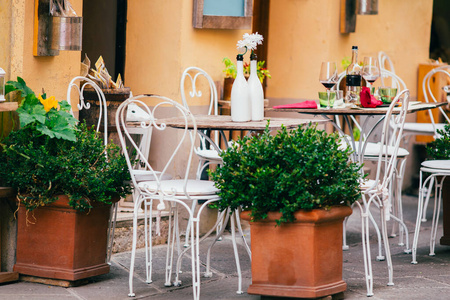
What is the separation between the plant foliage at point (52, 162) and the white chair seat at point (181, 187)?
0.26 metres

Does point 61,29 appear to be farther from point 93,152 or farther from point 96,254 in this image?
point 96,254

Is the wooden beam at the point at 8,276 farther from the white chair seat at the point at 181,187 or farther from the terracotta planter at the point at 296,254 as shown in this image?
the terracotta planter at the point at 296,254

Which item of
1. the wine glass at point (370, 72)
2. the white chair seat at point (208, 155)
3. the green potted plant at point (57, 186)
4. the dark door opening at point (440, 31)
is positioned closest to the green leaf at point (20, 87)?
the green potted plant at point (57, 186)

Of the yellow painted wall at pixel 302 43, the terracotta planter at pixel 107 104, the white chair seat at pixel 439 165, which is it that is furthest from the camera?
the yellow painted wall at pixel 302 43

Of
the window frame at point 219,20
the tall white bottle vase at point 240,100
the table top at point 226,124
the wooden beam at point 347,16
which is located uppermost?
the wooden beam at point 347,16

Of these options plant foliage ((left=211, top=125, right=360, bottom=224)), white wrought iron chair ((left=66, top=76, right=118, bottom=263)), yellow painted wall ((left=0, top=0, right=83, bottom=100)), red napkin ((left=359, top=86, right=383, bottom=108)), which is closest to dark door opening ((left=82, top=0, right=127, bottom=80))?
white wrought iron chair ((left=66, top=76, right=118, bottom=263))

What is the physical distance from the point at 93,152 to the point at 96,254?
0.61 meters

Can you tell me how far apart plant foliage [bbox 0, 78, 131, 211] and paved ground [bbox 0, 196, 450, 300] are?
493mm

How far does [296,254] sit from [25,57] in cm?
201

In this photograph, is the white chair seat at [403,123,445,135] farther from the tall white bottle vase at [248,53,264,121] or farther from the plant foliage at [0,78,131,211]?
the plant foliage at [0,78,131,211]

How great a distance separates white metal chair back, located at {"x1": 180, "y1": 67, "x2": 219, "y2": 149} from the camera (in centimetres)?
568

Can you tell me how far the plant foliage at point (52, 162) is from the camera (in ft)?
14.9

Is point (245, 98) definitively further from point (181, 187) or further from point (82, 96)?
point (82, 96)

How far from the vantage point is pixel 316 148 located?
4.25 meters
